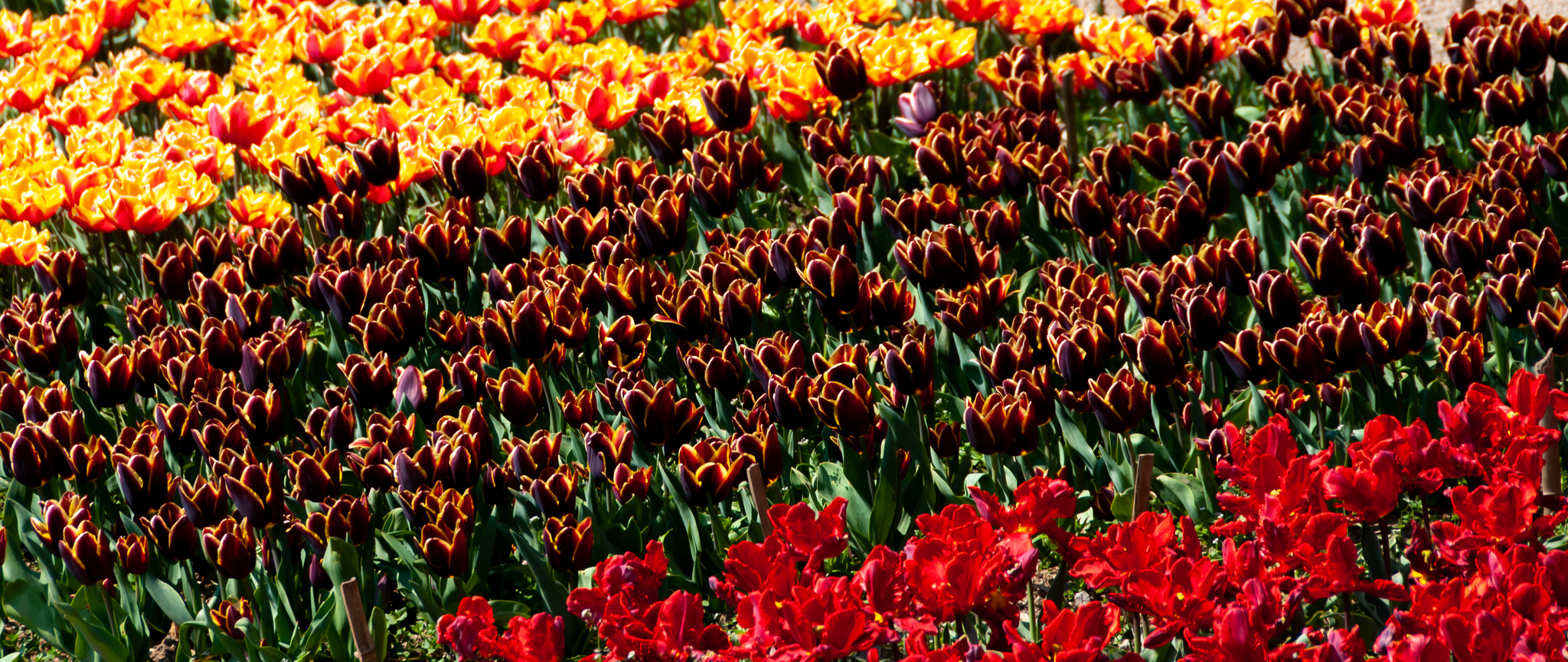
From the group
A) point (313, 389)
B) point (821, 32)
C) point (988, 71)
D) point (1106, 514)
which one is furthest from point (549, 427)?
point (821, 32)

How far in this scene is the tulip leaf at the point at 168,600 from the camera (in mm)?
2535

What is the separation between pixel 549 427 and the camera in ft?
10.0

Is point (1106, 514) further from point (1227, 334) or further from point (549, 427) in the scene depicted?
point (549, 427)

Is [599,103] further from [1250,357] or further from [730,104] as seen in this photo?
[1250,357]

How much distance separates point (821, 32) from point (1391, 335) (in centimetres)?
303

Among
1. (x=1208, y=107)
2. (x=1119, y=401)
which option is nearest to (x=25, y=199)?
(x=1119, y=401)

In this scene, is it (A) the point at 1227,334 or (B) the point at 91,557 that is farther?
(A) the point at 1227,334

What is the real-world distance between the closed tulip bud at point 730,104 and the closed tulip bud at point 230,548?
1.99 meters

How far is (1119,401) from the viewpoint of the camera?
2.46m

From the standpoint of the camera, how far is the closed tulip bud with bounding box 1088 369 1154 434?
2453 millimetres

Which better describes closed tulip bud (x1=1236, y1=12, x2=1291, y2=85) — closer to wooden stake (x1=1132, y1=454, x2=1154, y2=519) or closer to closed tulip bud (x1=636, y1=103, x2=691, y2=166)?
closed tulip bud (x1=636, y1=103, x2=691, y2=166)

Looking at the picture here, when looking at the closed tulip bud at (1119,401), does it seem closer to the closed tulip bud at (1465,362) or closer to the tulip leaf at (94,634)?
the closed tulip bud at (1465,362)

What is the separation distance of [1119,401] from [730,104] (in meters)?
1.84

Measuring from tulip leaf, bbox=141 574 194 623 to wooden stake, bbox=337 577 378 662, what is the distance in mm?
614
